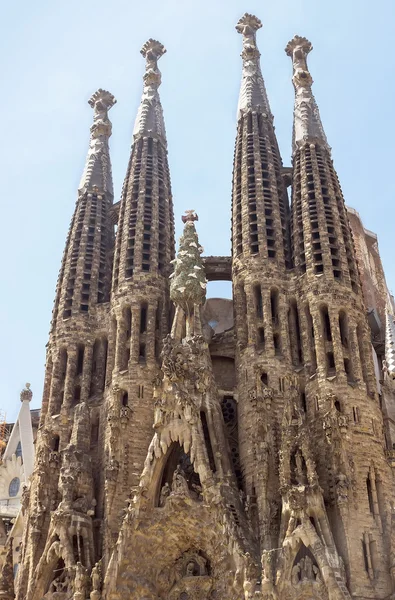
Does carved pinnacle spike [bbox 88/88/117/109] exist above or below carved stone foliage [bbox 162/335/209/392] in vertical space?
above

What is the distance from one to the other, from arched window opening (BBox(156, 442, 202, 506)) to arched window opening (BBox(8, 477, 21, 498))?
42.7 ft

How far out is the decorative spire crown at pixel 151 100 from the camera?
37.7 meters

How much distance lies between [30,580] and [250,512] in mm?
7527

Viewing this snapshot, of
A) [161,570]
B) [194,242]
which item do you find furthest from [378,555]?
[194,242]

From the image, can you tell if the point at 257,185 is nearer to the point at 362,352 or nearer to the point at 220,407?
the point at 362,352

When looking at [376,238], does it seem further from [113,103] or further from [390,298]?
[113,103]

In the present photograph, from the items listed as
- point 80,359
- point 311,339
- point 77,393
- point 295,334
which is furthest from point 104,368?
point 311,339

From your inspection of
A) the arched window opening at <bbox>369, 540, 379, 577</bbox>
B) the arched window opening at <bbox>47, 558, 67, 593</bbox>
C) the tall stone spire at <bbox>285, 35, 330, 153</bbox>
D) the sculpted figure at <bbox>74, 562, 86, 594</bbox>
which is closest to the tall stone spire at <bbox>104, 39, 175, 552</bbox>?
the sculpted figure at <bbox>74, 562, 86, 594</bbox>

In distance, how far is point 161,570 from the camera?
25.3 metres

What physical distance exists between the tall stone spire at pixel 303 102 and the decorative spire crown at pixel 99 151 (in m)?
9.36

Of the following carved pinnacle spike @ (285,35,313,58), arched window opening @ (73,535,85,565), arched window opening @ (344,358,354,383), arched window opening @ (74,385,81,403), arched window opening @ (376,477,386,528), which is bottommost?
arched window opening @ (73,535,85,565)

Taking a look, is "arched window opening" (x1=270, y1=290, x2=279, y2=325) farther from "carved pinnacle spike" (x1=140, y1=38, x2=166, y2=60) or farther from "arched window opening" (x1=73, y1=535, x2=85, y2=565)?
"carved pinnacle spike" (x1=140, y1=38, x2=166, y2=60)

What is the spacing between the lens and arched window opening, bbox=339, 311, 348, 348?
91.4ft

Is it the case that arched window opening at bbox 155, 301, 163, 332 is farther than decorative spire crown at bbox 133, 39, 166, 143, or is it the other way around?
decorative spire crown at bbox 133, 39, 166, 143
